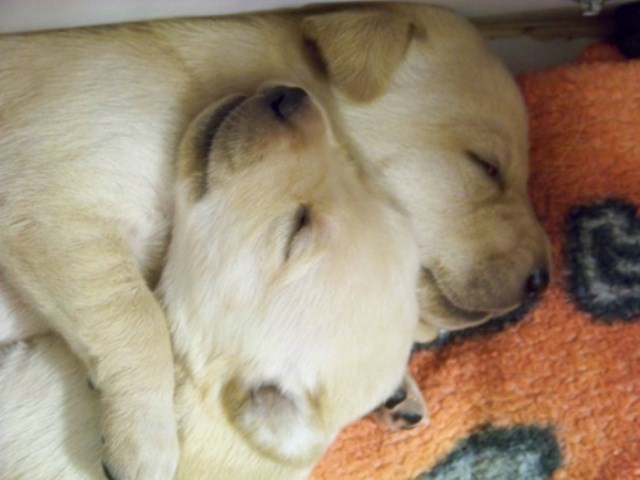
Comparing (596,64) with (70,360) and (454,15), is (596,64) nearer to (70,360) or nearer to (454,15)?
(454,15)

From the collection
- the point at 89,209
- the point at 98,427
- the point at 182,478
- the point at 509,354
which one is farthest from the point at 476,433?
the point at 89,209

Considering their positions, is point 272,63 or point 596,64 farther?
point 596,64

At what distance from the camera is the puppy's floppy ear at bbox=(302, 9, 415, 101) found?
2559mm

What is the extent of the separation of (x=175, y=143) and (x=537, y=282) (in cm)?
104

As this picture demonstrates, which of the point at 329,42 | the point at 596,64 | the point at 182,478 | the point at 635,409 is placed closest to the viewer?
the point at 182,478

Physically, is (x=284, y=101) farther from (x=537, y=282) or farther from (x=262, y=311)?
(x=537, y=282)

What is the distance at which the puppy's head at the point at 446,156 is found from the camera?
8.62 feet

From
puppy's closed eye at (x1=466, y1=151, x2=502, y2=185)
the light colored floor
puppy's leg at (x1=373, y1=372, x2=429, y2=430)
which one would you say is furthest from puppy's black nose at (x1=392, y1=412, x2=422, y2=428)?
the light colored floor

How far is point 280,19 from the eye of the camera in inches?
107

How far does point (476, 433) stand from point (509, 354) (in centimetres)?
25

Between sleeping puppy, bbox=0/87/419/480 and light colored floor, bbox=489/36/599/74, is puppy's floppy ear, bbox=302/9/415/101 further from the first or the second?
light colored floor, bbox=489/36/599/74

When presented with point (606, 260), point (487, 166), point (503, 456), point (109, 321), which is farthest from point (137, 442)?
point (606, 260)

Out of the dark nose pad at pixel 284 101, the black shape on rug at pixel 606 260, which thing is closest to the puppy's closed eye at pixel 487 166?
the black shape on rug at pixel 606 260

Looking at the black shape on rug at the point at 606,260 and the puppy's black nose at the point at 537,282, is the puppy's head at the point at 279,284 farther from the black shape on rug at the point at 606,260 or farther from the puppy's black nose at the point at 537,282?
the black shape on rug at the point at 606,260
